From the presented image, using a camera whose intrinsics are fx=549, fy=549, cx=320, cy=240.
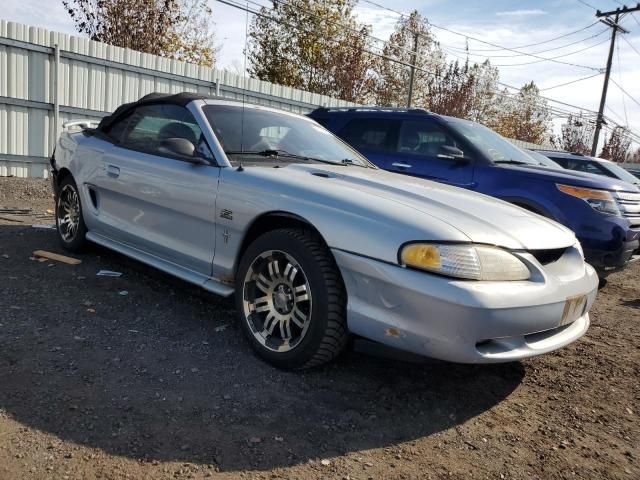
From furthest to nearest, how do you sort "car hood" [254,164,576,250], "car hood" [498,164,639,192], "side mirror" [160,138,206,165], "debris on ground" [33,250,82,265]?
"car hood" [498,164,639,192] → "debris on ground" [33,250,82,265] → "side mirror" [160,138,206,165] → "car hood" [254,164,576,250]

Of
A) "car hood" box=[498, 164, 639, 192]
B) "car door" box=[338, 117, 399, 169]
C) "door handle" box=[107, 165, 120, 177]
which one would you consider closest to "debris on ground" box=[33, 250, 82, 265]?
"door handle" box=[107, 165, 120, 177]

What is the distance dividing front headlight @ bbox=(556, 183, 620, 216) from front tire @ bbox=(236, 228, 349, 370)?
370cm

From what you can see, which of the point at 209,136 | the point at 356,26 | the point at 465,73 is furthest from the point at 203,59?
the point at 209,136

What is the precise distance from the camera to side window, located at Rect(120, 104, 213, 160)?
153 inches

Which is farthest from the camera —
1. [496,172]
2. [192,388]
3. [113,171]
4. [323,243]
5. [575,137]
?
[575,137]

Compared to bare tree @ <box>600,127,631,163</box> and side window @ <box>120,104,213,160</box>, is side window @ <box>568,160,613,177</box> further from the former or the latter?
bare tree @ <box>600,127,631,163</box>

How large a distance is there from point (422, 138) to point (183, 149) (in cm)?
369

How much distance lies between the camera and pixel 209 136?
12.3 feet

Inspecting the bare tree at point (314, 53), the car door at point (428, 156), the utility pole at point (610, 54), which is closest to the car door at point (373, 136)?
the car door at point (428, 156)

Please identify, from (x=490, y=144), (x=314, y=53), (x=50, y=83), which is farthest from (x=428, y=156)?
(x=314, y=53)

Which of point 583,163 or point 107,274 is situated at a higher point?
point 583,163

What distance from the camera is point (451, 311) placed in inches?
99.1

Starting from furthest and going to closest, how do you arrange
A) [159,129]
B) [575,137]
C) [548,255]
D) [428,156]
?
[575,137] → [428,156] → [159,129] → [548,255]

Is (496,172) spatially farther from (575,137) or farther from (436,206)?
(575,137)
